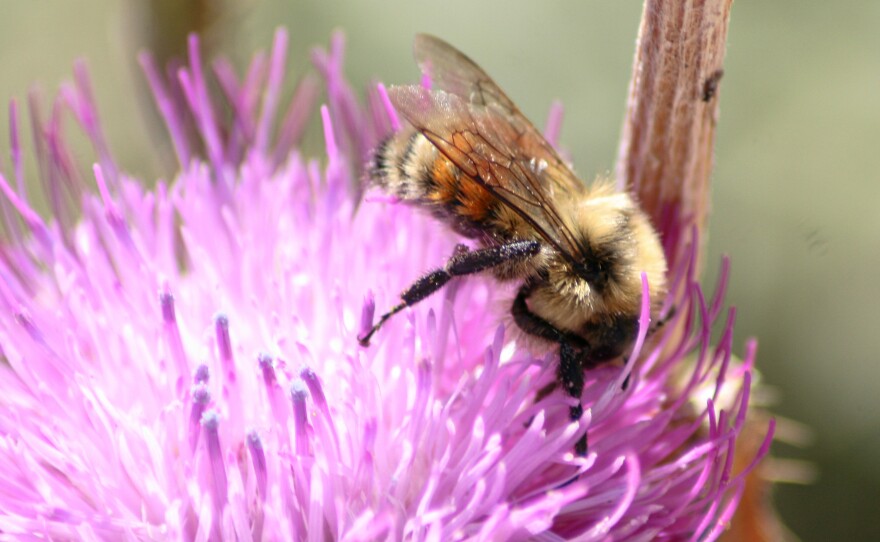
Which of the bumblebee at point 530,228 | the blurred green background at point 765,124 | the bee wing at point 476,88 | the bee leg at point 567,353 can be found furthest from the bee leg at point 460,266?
the blurred green background at point 765,124

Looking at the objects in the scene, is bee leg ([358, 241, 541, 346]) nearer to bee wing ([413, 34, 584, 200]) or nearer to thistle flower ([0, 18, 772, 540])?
thistle flower ([0, 18, 772, 540])

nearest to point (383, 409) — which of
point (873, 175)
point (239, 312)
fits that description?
→ point (239, 312)

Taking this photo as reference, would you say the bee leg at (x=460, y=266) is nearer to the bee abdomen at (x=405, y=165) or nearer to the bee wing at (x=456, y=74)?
the bee abdomen at (x=405, y=165)

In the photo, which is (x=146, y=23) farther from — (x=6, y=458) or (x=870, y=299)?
(x=870, y=299)

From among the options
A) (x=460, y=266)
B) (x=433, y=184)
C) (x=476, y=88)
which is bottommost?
(x=460, y=266)

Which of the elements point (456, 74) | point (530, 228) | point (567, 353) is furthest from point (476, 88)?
point (567, 353)

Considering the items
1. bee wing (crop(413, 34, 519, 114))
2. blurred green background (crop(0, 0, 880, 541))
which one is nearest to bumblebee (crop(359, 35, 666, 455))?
bee wing (crop(413, 34, 519, 114))

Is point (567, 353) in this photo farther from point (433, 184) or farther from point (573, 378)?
point (433, 184)
